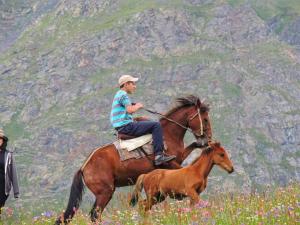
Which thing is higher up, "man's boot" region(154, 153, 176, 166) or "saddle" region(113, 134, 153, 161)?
"saddle" region(113, 134, 153, 161)

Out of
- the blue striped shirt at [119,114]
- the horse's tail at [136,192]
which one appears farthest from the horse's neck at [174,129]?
the horse's tail at [136,192]

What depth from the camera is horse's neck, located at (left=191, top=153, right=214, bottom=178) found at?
13.5m

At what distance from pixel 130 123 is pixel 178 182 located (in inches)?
114

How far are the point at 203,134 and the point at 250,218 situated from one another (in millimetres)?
7314

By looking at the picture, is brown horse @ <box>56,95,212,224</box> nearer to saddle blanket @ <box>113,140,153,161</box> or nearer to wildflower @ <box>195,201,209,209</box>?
saddle blanket @ <box>113,140,153,161</box>

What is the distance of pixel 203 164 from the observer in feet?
44.7

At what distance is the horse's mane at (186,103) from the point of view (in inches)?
654

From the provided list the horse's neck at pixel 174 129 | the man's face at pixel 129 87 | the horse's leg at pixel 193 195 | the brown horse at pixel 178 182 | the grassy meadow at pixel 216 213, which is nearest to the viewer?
the grassy meadow at pixel 216 213

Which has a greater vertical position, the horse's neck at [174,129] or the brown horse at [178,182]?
the horse's neck at [174,129]

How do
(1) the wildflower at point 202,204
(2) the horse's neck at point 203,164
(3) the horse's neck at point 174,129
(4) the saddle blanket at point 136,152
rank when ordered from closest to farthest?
Answer: (1) the wildflower at point 202,204, (2) the horse's neck at point 203,164, (4) the saddle blanket at point 136,152, (3) the horse's neck at point 174,129

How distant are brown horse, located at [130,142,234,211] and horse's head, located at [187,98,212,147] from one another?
2357mm

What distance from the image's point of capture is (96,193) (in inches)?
587

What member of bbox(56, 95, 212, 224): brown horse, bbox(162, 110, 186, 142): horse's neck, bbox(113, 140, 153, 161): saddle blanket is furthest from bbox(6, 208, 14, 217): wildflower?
bbox(162, 110, 186, 142): horse's neck

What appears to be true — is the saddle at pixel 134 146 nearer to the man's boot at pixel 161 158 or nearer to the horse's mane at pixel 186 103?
the man's boot at pixel 161 158
